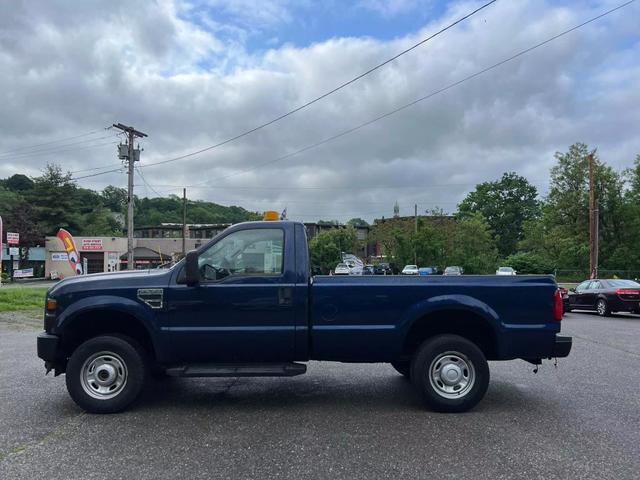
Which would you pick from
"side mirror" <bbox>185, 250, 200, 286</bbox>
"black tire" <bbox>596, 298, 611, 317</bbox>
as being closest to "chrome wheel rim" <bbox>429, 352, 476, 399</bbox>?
"side mirror" <bbox>185, 250, 200, 286</bbox>

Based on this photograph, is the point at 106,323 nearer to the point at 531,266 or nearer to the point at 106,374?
the point at 106,374

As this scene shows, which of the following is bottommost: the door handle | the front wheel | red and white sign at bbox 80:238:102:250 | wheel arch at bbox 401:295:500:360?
the front wheel

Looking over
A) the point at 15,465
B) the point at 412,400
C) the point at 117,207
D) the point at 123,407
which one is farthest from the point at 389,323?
the point at 117,207

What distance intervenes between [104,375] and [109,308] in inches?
29.0

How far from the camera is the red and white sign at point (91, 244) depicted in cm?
Result: 5653

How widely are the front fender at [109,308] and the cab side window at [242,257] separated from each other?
696mm

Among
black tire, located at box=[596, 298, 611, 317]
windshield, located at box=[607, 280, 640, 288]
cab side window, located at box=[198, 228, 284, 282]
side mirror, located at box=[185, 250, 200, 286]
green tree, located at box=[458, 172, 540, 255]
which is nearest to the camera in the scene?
side mirror, located at box=[185, 250, 200, 286]

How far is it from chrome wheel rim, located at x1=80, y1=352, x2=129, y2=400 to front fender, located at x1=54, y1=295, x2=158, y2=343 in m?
0.46

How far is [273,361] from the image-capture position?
5.74m

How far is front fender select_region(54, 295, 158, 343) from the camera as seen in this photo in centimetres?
552

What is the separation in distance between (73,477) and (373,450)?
2356 mm

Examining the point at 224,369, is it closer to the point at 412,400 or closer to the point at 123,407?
the point at 123,407

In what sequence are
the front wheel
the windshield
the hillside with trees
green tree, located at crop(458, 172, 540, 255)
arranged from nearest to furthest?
the front wheel
the windshield
the hillside with trees
green tree, located at crop(458, 172, 540, 255)

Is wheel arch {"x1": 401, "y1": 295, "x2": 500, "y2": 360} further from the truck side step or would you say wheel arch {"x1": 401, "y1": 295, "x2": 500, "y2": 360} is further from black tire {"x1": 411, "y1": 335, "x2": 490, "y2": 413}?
the truck side step
